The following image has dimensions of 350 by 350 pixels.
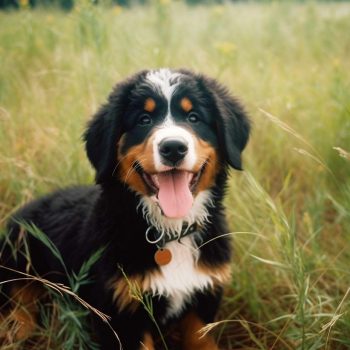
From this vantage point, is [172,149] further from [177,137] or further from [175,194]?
[175,194]

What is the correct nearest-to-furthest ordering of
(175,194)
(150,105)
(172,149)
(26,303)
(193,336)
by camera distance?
(172,149) < (175,194) < (150,105) < (193,336) < (26,303)

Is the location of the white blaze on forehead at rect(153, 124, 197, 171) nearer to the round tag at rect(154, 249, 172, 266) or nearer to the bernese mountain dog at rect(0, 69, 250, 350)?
the bernese mountain dog at rect(0, 69, 250, 350)

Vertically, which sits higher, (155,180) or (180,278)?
(155,180)

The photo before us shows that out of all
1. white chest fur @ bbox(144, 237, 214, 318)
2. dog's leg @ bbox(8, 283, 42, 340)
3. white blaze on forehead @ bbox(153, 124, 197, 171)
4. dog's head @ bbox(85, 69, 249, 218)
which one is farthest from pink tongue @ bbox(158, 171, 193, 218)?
dog's leg @ bbox(8, 283, 42, 340)

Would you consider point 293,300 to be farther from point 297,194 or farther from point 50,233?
point 50,233

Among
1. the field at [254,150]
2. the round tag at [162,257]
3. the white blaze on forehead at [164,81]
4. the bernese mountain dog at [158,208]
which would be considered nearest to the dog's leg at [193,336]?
the bernese mountain dog at [158,208]

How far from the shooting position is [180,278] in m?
2.35

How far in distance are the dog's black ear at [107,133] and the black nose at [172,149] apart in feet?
1.16

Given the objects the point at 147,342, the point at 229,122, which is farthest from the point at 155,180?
the point at 147,342

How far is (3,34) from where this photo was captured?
17.6 feet

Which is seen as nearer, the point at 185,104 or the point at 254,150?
the point at 185,104

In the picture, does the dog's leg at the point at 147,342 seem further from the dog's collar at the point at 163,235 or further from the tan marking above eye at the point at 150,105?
the tan marking above eye at the point at 150,105

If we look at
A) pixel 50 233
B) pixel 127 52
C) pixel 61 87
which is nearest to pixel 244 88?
pixel 127 52

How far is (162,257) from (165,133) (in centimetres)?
64
